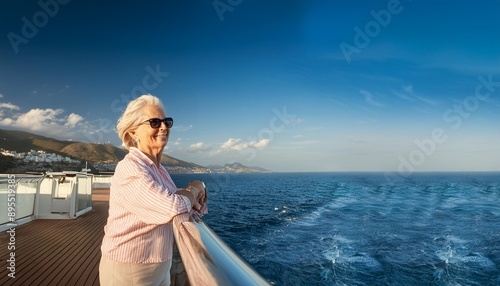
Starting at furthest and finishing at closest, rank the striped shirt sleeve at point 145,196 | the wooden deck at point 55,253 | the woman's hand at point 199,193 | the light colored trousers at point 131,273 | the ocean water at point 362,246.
Result: the ocean water at point 362,246, the wooden deck at point 55,253, the light colored trousers at point 131,273, the woman's hand at point 199,193, the striped shirt sleeve at point 145,196

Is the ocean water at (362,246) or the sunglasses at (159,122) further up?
the sunglasses at (159,122)

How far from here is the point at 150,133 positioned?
4.28 ft

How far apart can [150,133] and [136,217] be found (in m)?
0.32

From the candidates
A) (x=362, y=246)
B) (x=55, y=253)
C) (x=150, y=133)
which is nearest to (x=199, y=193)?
(x=150, y=133)

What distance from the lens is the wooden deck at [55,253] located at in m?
4.66

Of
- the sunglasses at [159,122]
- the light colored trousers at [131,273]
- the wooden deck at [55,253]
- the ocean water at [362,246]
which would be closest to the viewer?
the light colored trousers at [131,273]

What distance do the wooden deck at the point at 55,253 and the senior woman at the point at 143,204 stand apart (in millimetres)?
3827

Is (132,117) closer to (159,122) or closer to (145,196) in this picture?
(159,122)

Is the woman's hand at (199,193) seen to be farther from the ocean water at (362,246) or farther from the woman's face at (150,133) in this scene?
the ocean water at (362,246)

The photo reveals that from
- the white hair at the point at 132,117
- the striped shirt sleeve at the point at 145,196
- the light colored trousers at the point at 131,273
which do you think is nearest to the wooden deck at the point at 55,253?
the light colored trousers at the point at 131,273

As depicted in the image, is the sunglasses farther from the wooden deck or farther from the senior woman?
the wooden deck

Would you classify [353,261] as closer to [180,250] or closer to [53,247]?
[53,247]

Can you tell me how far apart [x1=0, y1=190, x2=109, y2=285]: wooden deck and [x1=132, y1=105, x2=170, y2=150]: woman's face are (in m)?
3.93

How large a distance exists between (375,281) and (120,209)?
16.1m
